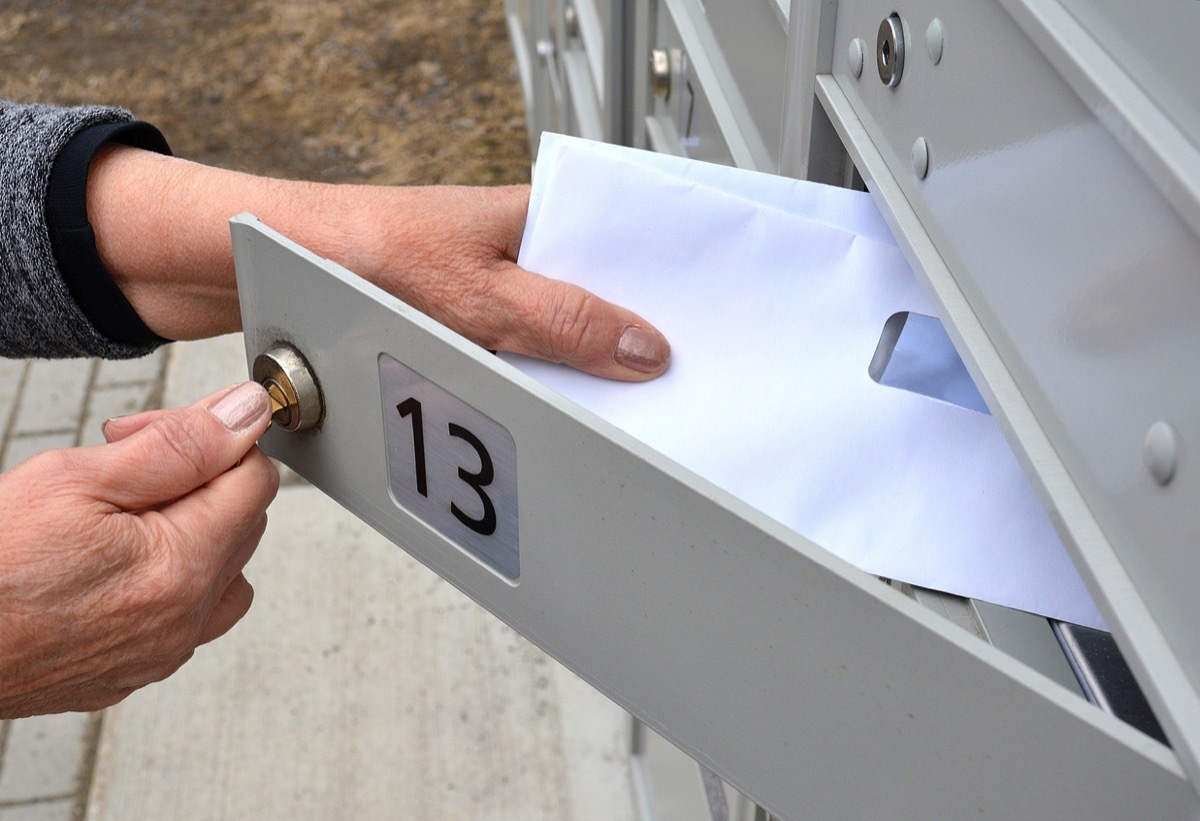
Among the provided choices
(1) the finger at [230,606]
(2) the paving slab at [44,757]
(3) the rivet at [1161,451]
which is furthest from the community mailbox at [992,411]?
(2) the paving slab at [44,757]

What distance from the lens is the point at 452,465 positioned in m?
0.72

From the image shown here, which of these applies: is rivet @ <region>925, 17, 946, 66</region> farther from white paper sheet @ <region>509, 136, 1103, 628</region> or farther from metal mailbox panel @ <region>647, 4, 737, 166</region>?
metal mailbox panel @ <region>647, 4, 737, 166</region>

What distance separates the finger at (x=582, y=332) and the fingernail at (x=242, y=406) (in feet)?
0.71

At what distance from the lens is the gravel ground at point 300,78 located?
4141 mm

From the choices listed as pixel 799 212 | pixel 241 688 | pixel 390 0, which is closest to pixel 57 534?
pixel 799 212

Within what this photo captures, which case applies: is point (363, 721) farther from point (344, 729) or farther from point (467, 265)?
point (467, 265)

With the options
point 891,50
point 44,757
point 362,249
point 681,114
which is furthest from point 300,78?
point 891,50

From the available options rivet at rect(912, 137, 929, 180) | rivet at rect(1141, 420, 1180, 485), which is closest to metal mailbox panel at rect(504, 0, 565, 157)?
rivet at rect(912, 137, 929, 180)

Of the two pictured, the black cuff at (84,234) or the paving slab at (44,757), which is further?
the paving slab at (44,757)

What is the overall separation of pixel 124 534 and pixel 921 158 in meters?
0.63

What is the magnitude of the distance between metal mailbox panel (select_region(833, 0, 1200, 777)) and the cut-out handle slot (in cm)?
12

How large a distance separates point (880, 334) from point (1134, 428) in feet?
0.99

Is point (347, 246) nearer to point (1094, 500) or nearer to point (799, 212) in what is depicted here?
point (799, 212)

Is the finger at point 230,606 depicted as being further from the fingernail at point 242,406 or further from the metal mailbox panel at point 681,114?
the metal mailbox panel at point 681,114
